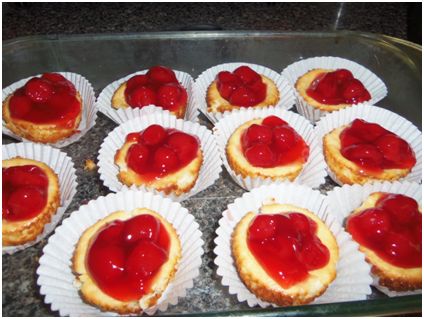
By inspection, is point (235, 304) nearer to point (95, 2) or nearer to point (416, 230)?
point (416, 230)

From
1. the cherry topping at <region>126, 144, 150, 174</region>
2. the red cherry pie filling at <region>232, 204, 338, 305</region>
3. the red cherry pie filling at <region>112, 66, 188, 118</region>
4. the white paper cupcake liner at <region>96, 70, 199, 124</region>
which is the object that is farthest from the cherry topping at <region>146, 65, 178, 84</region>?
the red cherry pie filling at <region>232, 204, 338, 305</region>

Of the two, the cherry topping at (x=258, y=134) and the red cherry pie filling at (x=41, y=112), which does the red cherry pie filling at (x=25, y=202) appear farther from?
the cherry topping at (x=258, y=134)

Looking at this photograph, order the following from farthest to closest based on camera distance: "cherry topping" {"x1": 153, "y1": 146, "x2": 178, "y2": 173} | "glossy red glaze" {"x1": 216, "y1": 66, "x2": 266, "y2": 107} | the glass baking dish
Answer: "glossy red glaze" {"x1": 216, "y1": 66, "x2": 266, "y2": 107}, the glass baking dish, "cherry topping" {"x1": 153, "y1": 146, "x2": 178, "y2": 173}

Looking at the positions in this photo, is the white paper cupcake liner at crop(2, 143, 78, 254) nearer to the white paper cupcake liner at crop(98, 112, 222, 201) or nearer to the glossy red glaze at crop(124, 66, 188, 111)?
the white paper cupcake liner at crop(98, 112, 222, 201)

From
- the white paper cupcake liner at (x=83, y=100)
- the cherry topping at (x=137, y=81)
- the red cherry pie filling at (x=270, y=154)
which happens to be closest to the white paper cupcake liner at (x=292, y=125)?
the red cherry pie filling at (x=270, y=154)

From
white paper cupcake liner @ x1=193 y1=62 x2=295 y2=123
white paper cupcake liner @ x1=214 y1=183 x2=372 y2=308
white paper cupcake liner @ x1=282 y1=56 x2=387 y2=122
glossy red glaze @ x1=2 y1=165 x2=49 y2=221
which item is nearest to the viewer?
white paper cupcake liner @ x1=214 y1=183 x2=372 y2=308
